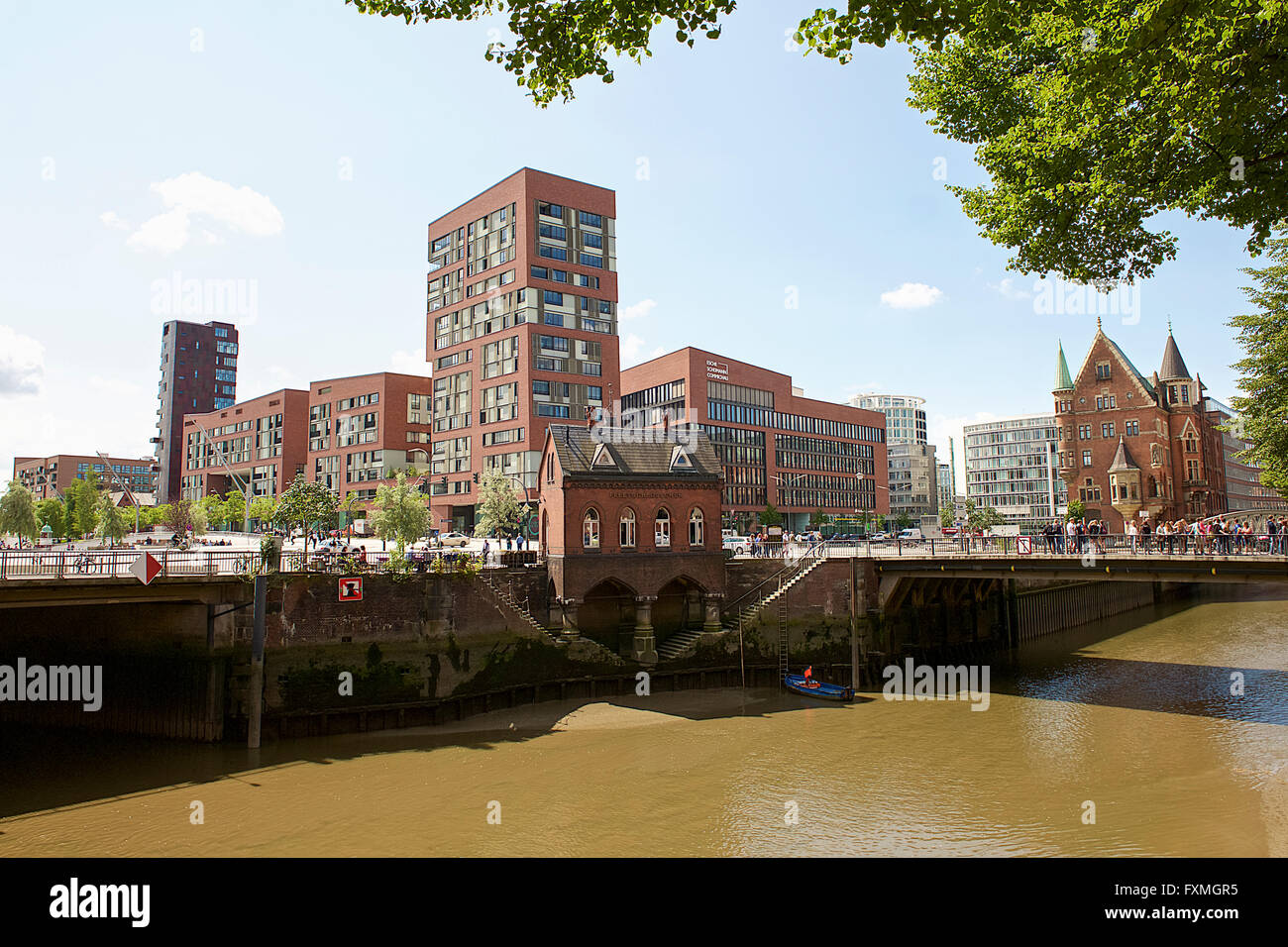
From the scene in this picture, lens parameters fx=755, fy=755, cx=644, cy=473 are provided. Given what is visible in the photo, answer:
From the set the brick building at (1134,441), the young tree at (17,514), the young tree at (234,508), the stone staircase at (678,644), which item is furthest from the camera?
the young tree at (234,508)

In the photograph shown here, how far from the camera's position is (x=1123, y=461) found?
87.3 meters

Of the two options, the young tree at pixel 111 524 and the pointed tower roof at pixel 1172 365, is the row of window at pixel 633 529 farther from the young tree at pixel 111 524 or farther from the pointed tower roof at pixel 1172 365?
the pointed tower roof at pixel 1172 365

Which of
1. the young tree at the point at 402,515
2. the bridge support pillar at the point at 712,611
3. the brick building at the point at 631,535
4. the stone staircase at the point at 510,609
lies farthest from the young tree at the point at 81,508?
the bridge support pillar at the point at 712,611

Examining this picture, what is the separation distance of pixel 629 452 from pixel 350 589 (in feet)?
58.4

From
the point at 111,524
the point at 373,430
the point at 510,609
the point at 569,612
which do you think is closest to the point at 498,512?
the point at 569,612

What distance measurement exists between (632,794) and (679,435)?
25.7 m

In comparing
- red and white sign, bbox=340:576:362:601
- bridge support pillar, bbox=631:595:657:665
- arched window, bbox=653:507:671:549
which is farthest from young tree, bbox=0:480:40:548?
arched window, bbox=653:507:671:549

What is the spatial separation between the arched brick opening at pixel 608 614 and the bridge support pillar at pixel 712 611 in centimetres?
421

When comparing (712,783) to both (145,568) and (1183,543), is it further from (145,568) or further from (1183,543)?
(1183,543)

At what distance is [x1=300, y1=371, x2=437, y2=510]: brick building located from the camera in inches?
4205

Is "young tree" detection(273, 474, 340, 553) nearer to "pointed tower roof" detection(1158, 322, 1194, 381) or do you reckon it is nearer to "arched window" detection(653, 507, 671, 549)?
"arched window" detection(653, 507, 671, 549)

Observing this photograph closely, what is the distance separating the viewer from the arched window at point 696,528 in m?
43.8
